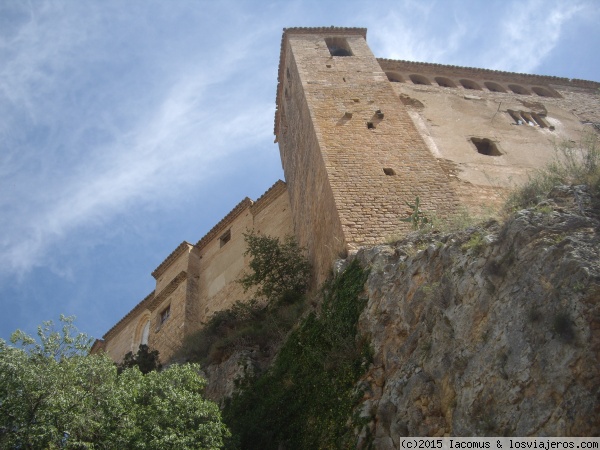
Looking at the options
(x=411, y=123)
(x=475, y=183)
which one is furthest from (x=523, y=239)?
(x=411, y=123)

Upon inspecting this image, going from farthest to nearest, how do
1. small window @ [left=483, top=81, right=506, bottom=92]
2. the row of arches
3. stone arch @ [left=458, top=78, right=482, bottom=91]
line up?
small window @ [left=483, top=81, right=506, bottom=92] < stone arch @ [left=458, top=78, right=482, bottom=91] < the row of arches

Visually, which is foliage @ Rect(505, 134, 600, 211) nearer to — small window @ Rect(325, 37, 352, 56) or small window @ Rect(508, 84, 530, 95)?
small window @ Rect(325, 37, 352, 56)

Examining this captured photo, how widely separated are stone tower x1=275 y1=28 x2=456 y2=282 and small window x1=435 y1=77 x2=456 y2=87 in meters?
3.10

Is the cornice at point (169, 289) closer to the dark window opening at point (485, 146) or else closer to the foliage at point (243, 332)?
the foliage at point (243, 332)

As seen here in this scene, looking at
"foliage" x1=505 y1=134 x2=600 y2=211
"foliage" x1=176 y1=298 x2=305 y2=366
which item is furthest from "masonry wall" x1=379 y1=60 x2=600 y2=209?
"foliage" x1=176 y1=298 x2=305 y2=366

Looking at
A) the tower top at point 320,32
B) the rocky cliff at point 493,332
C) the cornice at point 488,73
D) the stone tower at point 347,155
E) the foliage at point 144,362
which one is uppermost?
the tower top at point 320,32

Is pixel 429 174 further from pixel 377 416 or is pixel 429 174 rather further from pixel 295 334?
pixel 377 416

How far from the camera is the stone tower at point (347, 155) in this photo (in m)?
11.4

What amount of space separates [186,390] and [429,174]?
729 centimetres

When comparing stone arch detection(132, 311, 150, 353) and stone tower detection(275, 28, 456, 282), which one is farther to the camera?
stone arch detection(132, 311, 150, 353)

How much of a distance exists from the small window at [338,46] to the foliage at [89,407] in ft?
43.5

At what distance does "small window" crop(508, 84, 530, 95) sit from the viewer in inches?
811

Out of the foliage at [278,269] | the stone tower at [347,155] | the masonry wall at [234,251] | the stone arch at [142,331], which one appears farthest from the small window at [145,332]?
the foliage at [278,269]

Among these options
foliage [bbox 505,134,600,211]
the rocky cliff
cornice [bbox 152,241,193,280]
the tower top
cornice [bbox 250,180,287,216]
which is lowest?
the rocky cliff
